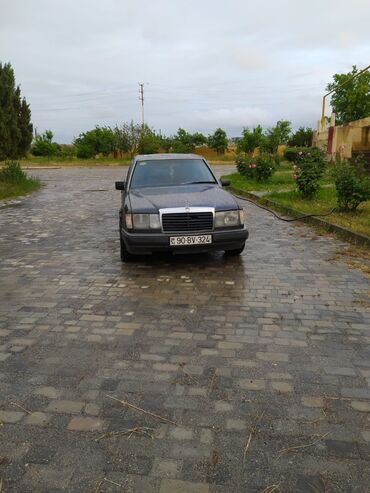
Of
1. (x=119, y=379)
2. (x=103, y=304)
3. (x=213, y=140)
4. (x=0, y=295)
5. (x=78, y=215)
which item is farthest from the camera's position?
(x=213, y=140)

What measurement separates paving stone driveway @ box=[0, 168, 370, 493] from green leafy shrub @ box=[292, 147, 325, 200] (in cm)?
598

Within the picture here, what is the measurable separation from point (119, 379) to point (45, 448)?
767 millimetres

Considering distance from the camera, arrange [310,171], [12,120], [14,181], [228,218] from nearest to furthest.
→ 1. [228,218]
2. [310,171]
3. [12,120]
4. [14,181]

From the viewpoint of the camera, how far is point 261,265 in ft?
19.6

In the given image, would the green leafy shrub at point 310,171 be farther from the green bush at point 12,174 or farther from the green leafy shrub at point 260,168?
the green bush at point 12,174

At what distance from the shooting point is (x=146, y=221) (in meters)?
5.53

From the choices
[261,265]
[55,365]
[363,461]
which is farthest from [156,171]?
[363,461]

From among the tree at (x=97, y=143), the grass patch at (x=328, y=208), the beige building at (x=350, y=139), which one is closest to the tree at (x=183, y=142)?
the tree at (x=97, y=143)

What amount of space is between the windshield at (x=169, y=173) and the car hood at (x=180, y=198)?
25cm

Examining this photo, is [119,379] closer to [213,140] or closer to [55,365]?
[55,365]

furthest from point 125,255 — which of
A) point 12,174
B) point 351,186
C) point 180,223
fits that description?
point 12,174

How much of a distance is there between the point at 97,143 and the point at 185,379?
58916 mm

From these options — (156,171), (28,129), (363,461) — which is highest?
(28,129)

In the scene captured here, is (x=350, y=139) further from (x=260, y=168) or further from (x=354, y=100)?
(x=354, y=100)
